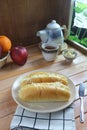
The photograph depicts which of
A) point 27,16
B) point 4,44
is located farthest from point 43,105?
point 27,16

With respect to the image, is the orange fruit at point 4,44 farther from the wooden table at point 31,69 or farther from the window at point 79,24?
the window at point 79,24

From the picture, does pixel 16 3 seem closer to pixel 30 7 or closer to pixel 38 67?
pixel 30 7

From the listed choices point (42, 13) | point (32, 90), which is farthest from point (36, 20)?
point (32, 90)

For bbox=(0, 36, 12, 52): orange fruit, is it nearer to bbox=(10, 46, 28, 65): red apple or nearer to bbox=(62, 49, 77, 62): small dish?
bbox=(10, 46, 28, 65): red apple

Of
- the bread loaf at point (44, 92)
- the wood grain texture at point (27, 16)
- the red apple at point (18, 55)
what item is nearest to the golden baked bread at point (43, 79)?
the bread loaf at point (44, 92)

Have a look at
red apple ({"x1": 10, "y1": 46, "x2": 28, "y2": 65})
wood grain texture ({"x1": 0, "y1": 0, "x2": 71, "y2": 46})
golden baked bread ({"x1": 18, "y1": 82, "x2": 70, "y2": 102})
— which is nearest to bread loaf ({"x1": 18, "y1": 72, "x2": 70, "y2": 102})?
golden baked bread ({"x1": 18, "y1": 82, "x2": 70, "y2": 102})
